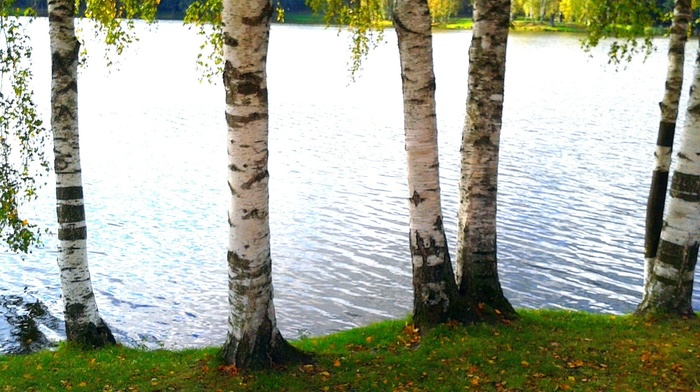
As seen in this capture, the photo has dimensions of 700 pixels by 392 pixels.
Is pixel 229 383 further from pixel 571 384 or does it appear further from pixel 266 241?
pixel 571 384

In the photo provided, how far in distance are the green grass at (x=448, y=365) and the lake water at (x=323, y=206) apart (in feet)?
19.0

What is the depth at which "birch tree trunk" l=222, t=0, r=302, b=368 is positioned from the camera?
28.2ft

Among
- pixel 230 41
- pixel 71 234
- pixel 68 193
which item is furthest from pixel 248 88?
pixel 71 234

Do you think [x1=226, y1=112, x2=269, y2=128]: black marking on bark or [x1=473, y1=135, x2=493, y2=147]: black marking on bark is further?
[x1=473, y1=135, x2=493, y2=147]: black marking on bark

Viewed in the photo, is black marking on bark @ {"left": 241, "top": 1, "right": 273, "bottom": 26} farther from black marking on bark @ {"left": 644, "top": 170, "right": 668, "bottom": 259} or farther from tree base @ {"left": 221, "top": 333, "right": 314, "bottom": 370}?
black marking on bark @ {"left": 644, "top": 170, "right": 668, "bottom": 259}

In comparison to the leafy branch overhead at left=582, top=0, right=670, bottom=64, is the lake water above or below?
below

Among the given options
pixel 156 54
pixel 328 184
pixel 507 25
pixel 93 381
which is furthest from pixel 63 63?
pixel 156 54

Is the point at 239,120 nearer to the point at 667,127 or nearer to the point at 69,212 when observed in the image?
the point at 69,212

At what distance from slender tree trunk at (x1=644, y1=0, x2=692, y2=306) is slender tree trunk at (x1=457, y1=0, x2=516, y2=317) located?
9.20 feet

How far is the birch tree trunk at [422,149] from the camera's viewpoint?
9938mm

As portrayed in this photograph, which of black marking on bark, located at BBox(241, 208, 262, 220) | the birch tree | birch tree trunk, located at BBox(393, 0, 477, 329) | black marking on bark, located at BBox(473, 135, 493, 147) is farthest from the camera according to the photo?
the birch tree

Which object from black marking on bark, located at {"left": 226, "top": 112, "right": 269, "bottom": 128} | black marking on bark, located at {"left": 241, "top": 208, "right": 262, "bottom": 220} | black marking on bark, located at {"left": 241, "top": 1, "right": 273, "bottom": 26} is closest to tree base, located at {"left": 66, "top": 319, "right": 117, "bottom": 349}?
black marking on bark, located at {"left": 241, "top": 208, "right": 262, "bottom": 220}

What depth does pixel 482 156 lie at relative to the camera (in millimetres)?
11117

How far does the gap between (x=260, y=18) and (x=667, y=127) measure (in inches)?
295
